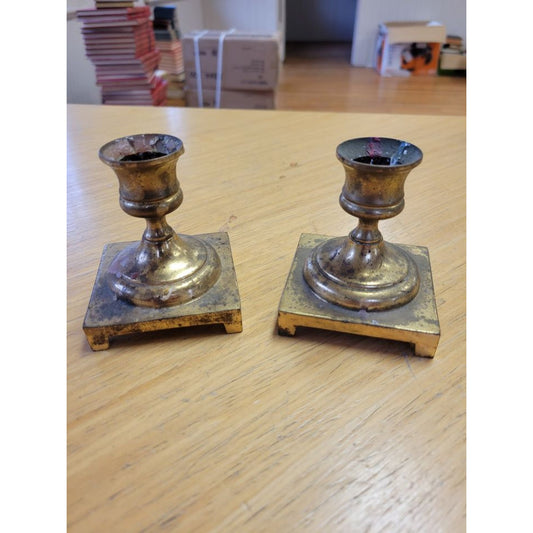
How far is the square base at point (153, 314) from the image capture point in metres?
0.45

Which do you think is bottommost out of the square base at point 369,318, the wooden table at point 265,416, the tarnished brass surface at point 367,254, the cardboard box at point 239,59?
the wooden table at point 265,416

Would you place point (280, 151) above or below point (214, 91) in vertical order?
below

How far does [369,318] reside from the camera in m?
0.44

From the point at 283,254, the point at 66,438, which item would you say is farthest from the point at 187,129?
the point at 66,438

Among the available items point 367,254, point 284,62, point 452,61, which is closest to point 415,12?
point 452,61

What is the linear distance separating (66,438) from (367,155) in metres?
0.40

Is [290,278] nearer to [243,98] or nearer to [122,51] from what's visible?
[122,51]

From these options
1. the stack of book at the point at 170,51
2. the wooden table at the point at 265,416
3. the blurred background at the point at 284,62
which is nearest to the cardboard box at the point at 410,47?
the blurred background at the point at 284,62

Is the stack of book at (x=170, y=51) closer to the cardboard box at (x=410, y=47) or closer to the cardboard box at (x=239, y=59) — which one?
the cardboard box at (x=239, y=59)

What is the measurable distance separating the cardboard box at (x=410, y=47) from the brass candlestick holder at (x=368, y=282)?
8.00ft

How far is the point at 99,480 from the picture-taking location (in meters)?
0.36

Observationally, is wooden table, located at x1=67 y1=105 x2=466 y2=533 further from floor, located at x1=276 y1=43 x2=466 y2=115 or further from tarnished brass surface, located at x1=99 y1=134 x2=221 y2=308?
floor, located at x1=276 y1=43 x2=466 y2=115

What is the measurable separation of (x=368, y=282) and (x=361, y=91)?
2.33 m

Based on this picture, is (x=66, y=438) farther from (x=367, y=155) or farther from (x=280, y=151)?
(x=280, y=151)
